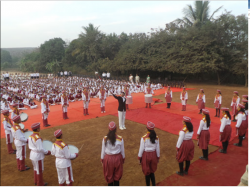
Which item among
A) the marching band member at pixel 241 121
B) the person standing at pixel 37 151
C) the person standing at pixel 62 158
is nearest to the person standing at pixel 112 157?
the person standing at pixel 62 158

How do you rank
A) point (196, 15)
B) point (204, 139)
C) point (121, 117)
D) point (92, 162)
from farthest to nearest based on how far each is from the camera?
point (196, 15) → point (121, 117) → point (92, 162) → point (204, 139)

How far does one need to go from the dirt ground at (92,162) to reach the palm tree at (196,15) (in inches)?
861

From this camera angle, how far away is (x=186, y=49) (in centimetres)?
2248

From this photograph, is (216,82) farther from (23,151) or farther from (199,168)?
(23,151)

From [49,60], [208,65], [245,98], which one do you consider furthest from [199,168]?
[49,60]

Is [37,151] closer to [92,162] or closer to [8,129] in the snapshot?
[92,162]

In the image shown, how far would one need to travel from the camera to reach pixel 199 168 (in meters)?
4.92

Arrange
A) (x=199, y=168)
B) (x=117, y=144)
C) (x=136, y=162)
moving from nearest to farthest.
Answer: (x=117, y=144), (x=199, y=168), (x=136, y=162)

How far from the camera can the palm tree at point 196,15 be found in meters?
24.5

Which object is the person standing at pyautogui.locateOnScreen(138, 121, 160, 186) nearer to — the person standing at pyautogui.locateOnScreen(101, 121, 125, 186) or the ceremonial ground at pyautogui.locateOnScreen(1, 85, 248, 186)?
the person standing at pyautogui.locateOnScreen(101, 121, 125, 186)

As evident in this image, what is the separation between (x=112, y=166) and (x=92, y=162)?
6.40ft

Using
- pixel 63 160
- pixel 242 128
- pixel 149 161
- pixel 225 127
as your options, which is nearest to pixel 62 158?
pixel 63 160

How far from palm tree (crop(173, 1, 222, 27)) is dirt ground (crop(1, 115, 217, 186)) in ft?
71.8

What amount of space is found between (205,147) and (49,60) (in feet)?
144
